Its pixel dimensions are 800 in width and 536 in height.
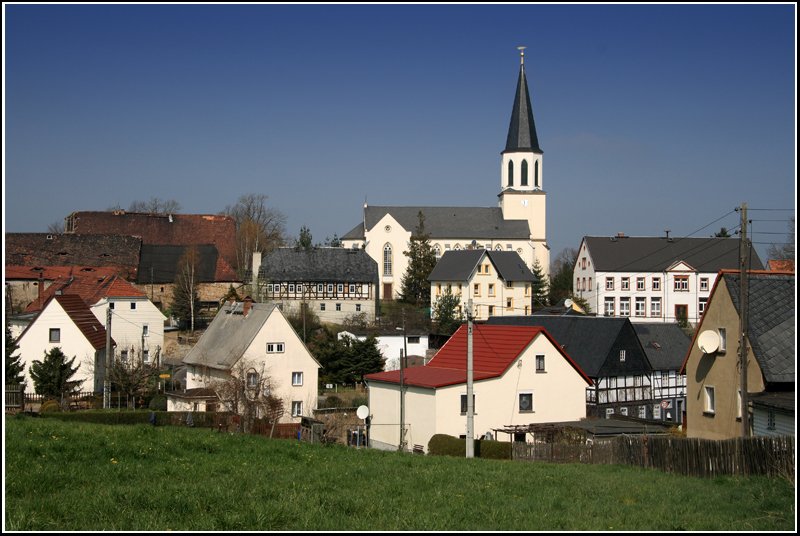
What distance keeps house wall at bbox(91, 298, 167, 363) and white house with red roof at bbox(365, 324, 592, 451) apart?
19.6 meters

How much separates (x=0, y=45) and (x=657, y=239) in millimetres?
71871

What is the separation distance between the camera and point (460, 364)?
34250 millimetres

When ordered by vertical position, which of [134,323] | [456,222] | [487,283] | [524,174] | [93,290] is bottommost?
[134,323]

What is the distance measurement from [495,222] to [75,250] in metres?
44.7

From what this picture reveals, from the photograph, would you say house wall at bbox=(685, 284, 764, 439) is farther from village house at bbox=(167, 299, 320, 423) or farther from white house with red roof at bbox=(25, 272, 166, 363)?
white house with red roof at bbox=(25, 272, 166, 363)

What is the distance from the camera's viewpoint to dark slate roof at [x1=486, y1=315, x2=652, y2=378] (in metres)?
41.4

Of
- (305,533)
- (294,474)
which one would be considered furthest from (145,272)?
(305,533)

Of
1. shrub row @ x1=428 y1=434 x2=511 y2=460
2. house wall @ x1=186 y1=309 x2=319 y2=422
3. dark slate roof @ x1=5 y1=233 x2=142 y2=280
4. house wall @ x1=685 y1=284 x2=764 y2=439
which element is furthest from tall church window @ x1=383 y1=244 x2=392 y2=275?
shrub row @ x1=428 y1=434 x2=511 y2=460

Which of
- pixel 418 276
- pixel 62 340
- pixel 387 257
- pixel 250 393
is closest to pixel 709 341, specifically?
pixel 250 393

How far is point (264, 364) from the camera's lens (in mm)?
39344

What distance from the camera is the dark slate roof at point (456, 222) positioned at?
92188mm

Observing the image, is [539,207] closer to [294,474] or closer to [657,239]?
[657,239]

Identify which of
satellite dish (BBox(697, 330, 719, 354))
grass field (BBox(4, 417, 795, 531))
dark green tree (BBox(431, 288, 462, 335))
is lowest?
grass field (BBox(4, 417, 795, 531))

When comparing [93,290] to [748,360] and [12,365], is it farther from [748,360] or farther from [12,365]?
[748,360]
